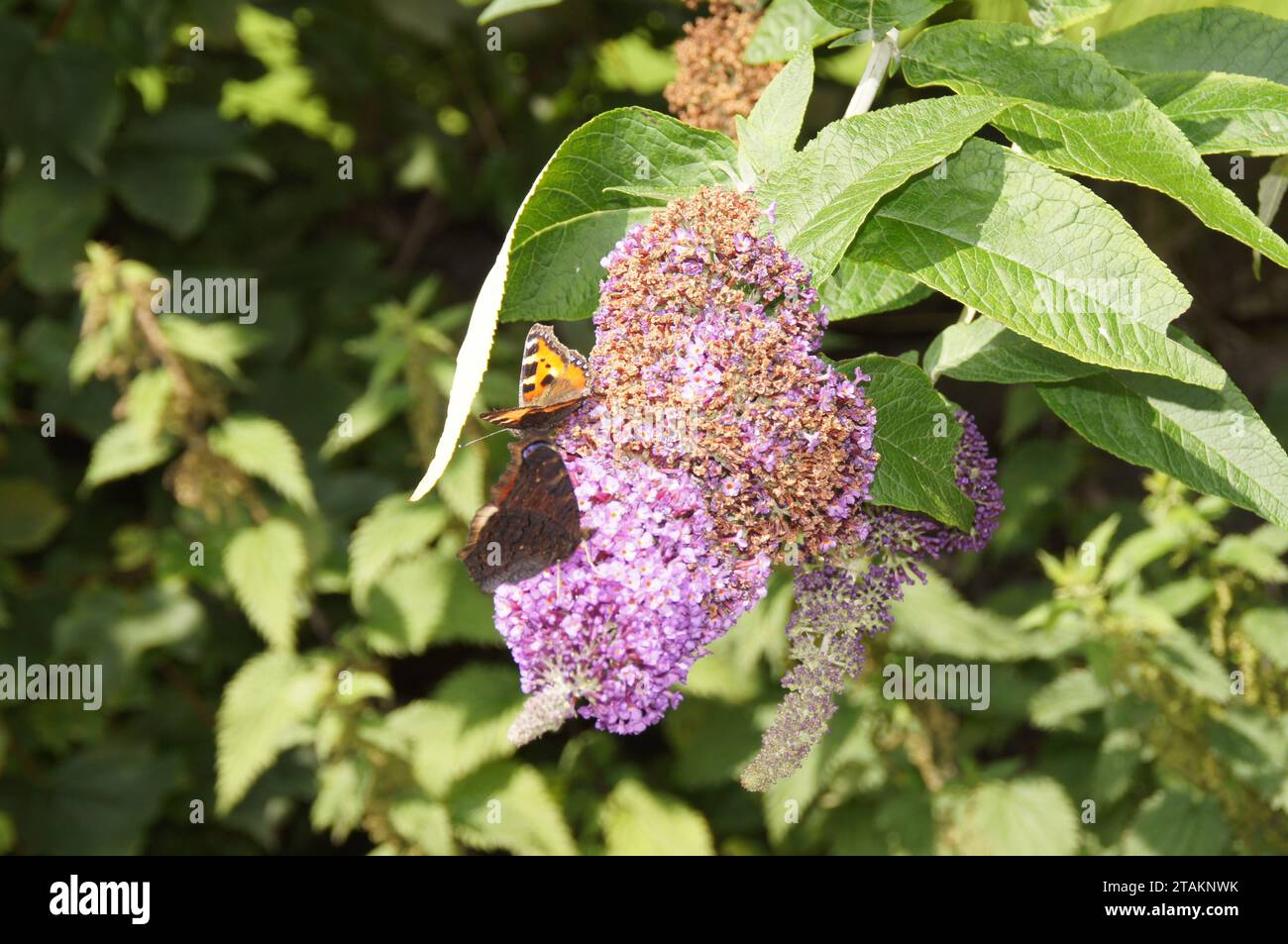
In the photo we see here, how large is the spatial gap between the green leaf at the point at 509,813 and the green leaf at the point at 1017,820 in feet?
3.50

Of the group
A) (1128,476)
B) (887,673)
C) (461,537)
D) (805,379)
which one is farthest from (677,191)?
(1128,476)

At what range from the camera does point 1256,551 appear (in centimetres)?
273

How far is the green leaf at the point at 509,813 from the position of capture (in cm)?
321

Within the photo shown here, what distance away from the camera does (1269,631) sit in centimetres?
269

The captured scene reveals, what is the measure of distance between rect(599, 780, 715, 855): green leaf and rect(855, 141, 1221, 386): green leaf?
255cm

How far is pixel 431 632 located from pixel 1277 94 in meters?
2.55

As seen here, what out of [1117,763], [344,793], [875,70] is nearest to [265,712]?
[344,793]

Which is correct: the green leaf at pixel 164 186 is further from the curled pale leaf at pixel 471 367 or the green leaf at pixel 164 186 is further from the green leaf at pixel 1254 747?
the green leaf at pixel 1254 747

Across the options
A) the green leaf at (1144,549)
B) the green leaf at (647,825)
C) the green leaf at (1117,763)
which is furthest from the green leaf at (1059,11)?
the green leaf at (647,825)

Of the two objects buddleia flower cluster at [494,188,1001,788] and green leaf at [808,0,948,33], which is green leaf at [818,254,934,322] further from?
green leaf at [808,0,948,33]

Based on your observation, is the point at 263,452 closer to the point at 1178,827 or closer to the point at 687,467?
the point at 687,467

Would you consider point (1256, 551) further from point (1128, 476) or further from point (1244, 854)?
point (1128, 476)

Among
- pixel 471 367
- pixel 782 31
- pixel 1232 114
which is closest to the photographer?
pixel 471 367

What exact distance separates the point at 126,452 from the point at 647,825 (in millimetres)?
1809
